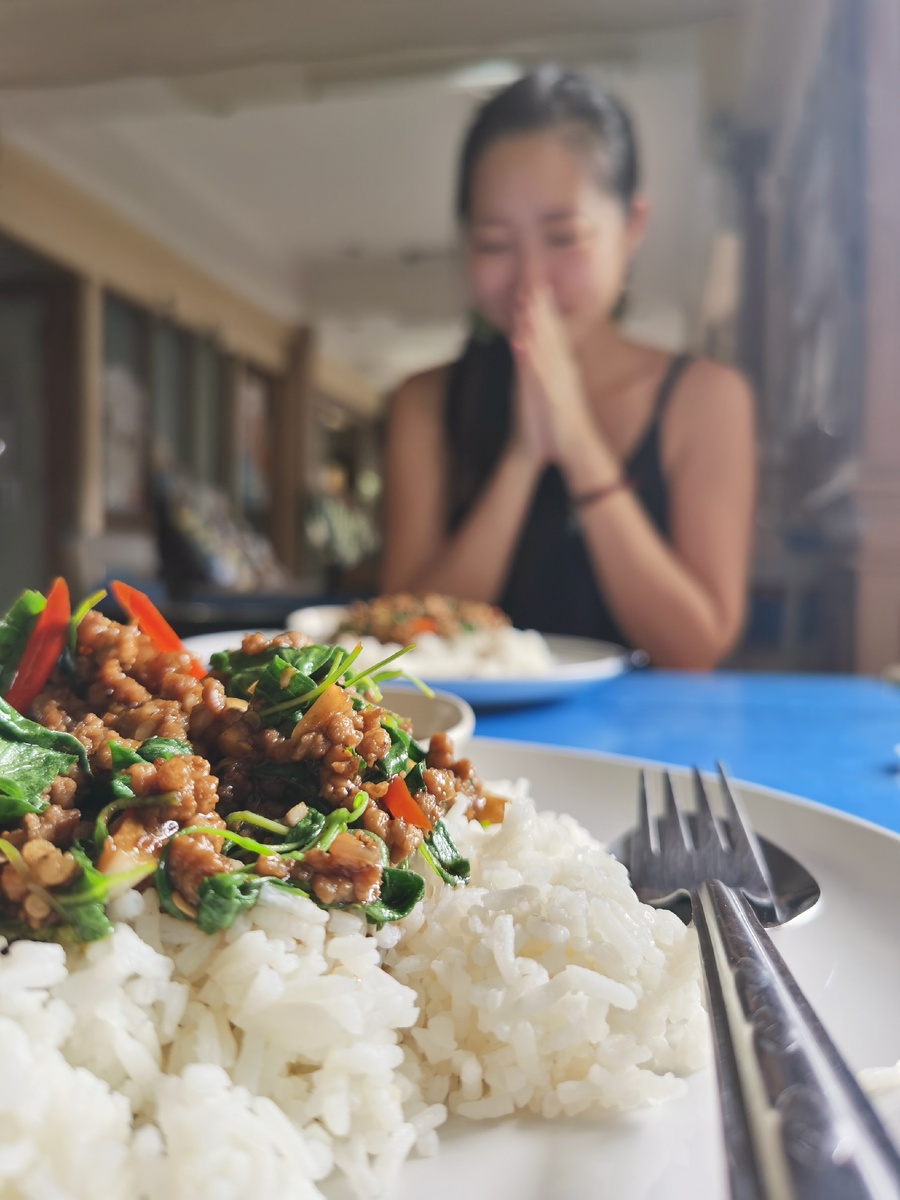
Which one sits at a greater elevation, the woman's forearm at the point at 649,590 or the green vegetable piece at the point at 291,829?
the green vegetable piece at the point at 291,829

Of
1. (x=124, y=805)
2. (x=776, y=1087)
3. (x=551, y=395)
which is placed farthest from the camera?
(x=551, y=395)

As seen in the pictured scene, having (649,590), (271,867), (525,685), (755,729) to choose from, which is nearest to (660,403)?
(649,590)

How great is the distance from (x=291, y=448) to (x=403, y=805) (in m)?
6.37

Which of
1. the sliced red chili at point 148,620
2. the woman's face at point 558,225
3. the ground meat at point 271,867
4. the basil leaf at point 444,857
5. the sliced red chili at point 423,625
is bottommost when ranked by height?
the sliced red chili at point 423,625

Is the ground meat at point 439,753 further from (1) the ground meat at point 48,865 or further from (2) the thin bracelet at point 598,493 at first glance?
(2) the thin bracelet at point 598,493

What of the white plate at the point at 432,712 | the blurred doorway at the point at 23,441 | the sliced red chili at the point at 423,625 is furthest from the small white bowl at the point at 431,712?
the blurred doorway at the point at 23,441

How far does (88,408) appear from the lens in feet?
22.4

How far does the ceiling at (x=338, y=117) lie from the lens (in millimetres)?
5098

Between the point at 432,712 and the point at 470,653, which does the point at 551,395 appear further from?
the point at 432,712

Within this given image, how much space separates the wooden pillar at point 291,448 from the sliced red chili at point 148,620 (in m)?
5.73

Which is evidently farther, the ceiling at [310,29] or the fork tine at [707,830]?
the ceiling at [310,29]

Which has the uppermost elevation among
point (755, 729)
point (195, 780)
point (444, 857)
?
point (195, 780)

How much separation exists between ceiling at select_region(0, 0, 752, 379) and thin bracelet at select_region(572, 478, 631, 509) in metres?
1.13

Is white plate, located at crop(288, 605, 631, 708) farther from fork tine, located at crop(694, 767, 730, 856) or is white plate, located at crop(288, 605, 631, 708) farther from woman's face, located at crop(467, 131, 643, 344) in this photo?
woman's face, located at crop(467, 131, 643, 344)
